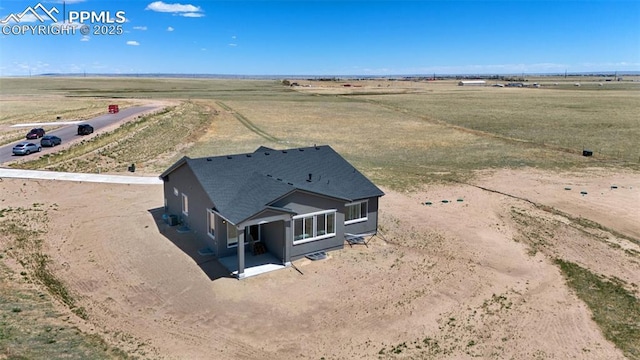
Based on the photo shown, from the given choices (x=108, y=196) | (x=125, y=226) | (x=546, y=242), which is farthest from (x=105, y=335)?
(x=546, y=242)

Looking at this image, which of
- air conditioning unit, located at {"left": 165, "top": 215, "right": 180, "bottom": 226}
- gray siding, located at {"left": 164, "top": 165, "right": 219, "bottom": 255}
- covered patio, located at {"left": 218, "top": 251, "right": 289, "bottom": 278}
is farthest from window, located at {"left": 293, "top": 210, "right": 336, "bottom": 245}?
air conditioning unit, located at {"left": 165, "top": 215, "right": 180, "bottom": 226}

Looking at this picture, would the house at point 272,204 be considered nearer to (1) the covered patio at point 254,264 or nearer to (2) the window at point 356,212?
(2) the window at point 356,212

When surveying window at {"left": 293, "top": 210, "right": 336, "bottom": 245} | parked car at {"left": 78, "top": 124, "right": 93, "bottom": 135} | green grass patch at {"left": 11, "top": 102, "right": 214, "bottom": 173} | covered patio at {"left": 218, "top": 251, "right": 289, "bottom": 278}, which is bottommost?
covered patio at {"left": 218, "top": 251, "right": 289, "bottom": 278}

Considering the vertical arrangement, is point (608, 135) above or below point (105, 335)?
above

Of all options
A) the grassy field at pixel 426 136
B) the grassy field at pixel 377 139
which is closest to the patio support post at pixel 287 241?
the grassy field at pixel 377 139

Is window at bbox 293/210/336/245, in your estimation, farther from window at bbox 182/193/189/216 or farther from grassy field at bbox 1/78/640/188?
grassy field at bbox 1/78/640/188

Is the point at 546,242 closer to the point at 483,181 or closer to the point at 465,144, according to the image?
the point at 483,181
